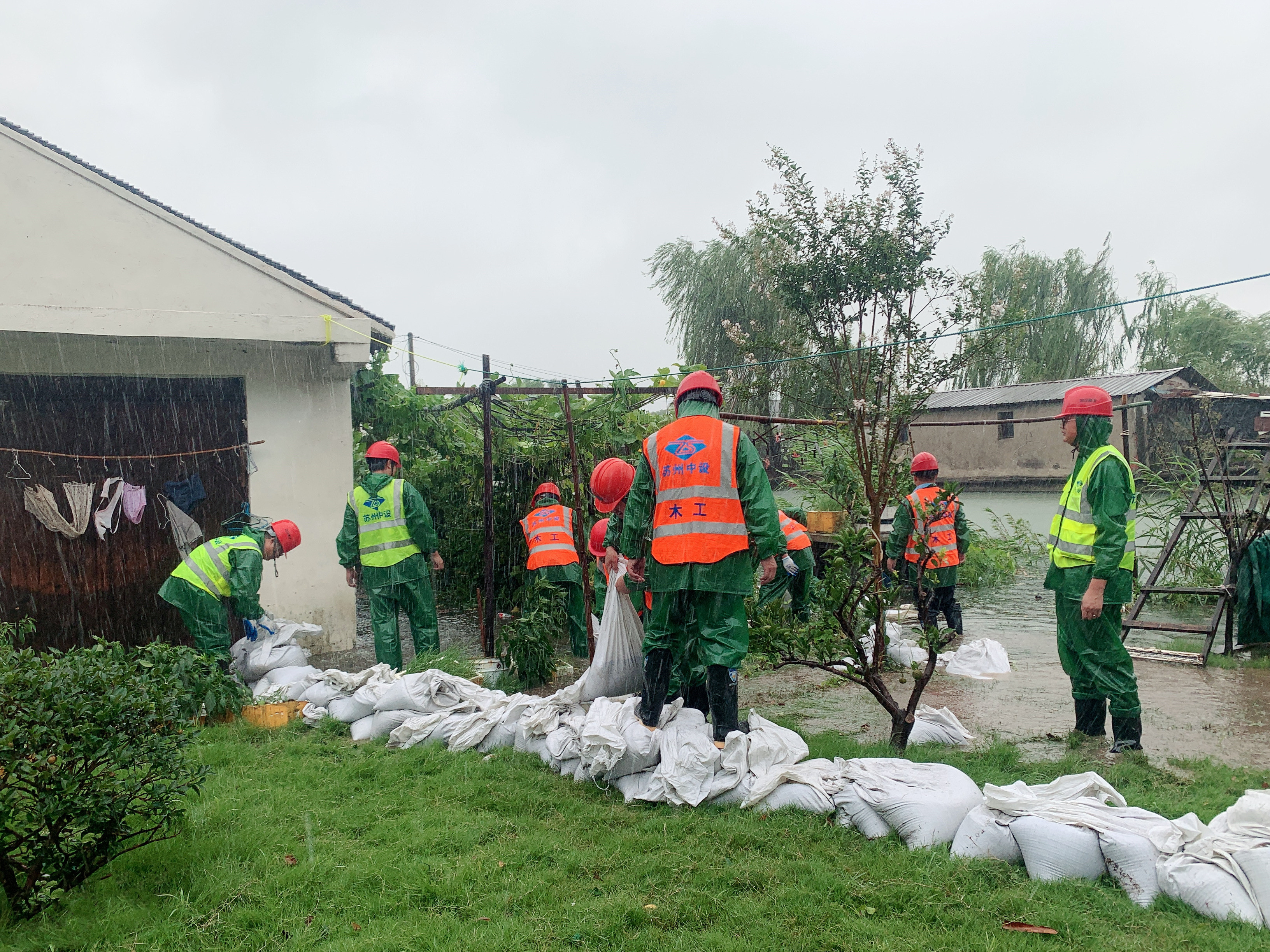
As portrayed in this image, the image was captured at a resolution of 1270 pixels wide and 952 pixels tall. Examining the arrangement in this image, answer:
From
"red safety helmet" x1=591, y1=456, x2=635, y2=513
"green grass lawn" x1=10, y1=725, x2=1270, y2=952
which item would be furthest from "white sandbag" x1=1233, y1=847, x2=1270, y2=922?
"red safety helmet" x1=591, y1=456, x2=635, y2=513

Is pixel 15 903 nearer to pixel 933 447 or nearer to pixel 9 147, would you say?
pixel 9 147

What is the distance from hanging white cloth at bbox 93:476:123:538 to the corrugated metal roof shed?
13440mm

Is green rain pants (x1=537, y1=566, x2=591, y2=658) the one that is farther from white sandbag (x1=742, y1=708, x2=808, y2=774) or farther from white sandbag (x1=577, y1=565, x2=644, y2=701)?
white sandbag (x1=742, y1=708, x2=808, y2=774)

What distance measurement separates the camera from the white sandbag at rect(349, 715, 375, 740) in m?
4.96

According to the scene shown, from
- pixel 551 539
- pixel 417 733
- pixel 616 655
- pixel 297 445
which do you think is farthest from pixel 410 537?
pixel 616 655

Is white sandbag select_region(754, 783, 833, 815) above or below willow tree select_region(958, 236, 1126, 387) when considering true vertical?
below

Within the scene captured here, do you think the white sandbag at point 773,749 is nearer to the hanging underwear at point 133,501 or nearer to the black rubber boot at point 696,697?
the black rubber boot at point 696,697

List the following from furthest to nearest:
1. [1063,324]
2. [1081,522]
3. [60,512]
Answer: [1063,324] < [60,512] < [1081,522]

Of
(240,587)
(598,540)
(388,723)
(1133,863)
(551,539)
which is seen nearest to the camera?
(1133,863)

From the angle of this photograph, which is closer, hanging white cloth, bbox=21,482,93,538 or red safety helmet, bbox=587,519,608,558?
red safety helmet, bbox=587,519,608,558

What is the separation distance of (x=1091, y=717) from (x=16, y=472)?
7.62m

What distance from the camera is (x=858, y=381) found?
27.1 feet

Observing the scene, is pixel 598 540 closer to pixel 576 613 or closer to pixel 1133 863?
pixel 576 613

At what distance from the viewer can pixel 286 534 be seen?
6410 millimetres
